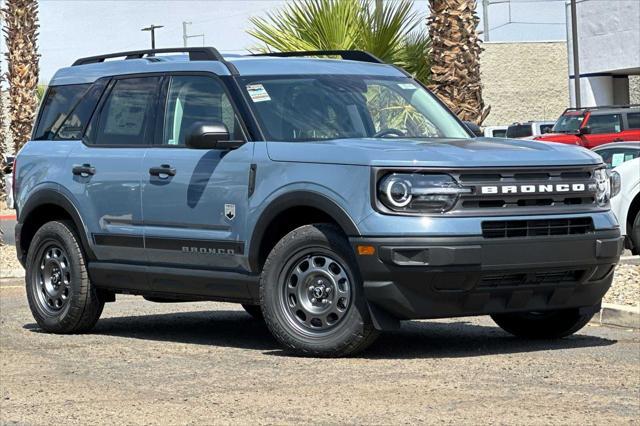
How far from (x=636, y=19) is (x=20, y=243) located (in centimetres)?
3435

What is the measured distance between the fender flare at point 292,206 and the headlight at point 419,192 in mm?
295

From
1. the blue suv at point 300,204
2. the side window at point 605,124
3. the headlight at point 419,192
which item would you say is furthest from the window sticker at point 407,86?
the side window at point 605,124

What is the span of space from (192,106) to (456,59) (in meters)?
8.57

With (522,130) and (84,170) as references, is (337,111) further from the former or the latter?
(522,130)

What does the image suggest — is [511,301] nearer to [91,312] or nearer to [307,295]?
[307,295]

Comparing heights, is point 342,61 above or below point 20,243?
above

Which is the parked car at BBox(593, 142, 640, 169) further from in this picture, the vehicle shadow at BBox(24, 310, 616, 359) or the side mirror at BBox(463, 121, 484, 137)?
the side mirror at BBox(463, 121, 484, 137)

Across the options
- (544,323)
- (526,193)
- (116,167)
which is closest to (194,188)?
(116,167)

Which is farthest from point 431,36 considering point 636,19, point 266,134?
point 636,19

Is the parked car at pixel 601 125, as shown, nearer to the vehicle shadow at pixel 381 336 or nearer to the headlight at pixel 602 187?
the vehicle shadow at pixel 381 336

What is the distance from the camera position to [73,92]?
451 inches

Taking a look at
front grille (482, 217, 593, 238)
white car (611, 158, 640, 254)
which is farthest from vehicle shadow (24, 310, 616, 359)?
white car (611, 158, 640, 254)

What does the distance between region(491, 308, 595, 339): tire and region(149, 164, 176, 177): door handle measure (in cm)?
238

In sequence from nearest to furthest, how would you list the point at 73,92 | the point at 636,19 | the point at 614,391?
the point at 614,391 → the point at 73,92 → the point at 636,19
